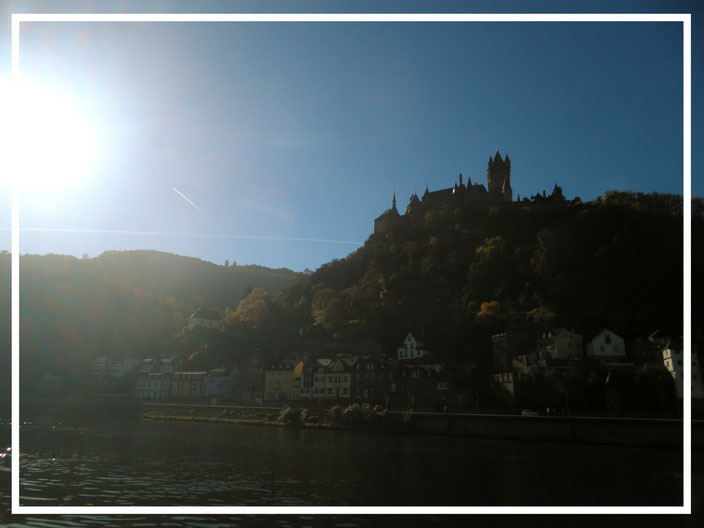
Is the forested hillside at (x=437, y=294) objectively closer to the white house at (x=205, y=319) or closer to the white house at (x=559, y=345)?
the white house at (x=559, y=345)

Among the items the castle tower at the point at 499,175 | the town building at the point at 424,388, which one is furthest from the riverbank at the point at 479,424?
the castle tower at the point at 499,175

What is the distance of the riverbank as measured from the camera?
3706 centimetres

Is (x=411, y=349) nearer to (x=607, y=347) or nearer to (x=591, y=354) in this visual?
(x=591, y=354)

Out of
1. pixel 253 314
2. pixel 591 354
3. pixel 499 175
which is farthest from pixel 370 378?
pixel 499 175

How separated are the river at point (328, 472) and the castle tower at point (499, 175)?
76158mm

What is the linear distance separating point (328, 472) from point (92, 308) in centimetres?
8112

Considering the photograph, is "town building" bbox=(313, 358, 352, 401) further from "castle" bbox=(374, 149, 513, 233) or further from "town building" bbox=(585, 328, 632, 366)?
"castle" bbox=(374, 149, 513, 233)

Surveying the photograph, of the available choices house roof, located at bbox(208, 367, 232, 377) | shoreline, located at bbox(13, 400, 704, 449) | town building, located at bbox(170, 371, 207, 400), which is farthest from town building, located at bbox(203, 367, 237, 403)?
shoreline, located at bbox(13, 400, 704, 449)

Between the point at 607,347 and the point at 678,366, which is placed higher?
the point at 607,347

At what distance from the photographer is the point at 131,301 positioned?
101 meters

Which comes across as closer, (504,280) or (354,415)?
(354,415)

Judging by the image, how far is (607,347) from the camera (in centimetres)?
5266

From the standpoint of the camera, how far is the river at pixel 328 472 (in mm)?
18297

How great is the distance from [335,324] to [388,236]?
24467 mm
